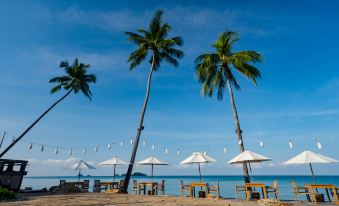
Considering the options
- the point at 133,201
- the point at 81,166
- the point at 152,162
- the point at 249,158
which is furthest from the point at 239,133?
the point at 81,166

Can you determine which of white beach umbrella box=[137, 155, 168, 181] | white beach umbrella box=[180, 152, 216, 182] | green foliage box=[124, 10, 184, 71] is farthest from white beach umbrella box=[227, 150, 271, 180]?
green foliage box=[124, 10, 184, 71]

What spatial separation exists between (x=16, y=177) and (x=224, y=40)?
65.4 ft

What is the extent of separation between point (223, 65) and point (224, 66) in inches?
4.7

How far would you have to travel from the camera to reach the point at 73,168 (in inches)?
802

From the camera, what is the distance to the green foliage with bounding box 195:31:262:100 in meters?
17.7

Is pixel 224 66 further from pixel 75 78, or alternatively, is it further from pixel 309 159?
pixel 75 78

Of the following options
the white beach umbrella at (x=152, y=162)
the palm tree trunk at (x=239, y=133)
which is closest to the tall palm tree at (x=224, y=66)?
the palm tree trunk at (x=239, y=133)

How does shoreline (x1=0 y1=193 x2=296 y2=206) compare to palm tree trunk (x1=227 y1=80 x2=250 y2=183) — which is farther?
palm tree trunk (x1=227 y1=80 x2=250 y2=183)

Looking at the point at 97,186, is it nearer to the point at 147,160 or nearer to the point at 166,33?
the point at 147,160

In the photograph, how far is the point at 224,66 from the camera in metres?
18.7

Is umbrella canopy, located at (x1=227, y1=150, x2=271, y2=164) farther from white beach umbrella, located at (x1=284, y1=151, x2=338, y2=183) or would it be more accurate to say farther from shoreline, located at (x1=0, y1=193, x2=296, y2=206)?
shoreline, located at (x1=0, y1=193, x2=296, y2=206)

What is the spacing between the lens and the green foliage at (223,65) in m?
17.7

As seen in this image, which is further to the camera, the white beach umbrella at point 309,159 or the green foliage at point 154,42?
the green foliage at point 154,42

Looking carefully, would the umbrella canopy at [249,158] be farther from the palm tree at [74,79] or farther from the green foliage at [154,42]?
the palm tree at [74,79]
